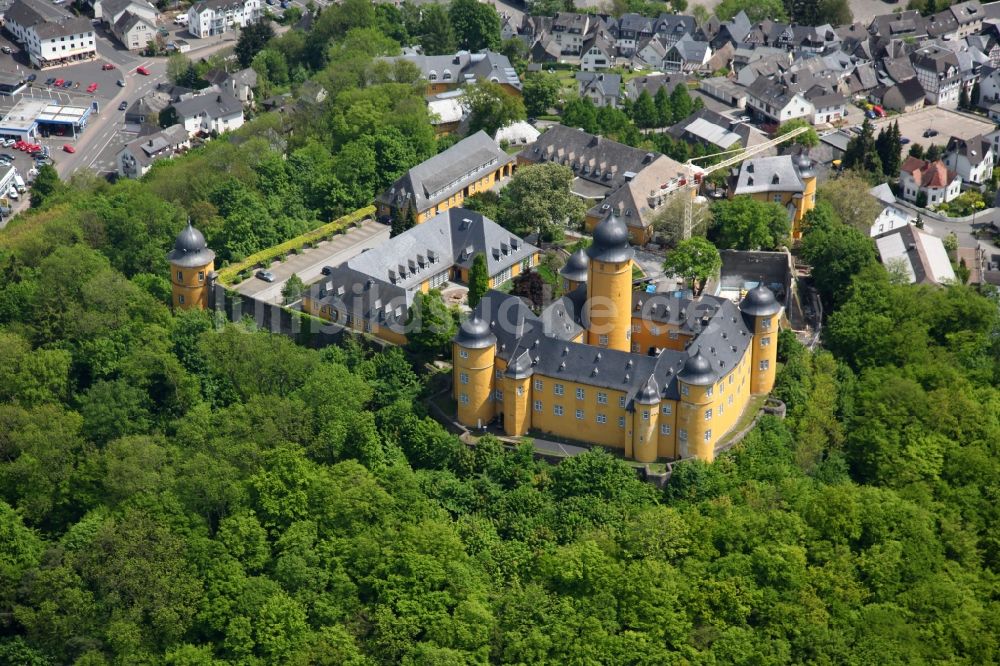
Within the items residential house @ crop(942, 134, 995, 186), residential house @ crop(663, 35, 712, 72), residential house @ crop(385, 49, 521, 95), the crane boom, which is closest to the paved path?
the crane boom

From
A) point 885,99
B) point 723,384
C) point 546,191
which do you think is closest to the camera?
point 723,384

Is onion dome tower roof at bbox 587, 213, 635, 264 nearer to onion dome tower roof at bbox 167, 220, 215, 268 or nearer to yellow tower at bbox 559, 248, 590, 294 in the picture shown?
yellow tower at bbox 559, 248, 590, 294

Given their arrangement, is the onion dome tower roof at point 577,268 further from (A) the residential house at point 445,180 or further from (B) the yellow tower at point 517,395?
(A) the residential house at point 445,180

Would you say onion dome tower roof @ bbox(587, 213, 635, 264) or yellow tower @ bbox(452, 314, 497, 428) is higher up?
onion dome tower roof @ bbox(587, 213, 635, 264)

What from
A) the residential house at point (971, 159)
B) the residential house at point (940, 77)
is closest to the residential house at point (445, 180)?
the residential house at point (971, 159)

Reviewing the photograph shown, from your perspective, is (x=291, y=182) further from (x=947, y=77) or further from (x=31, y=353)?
(x=947, y=77)

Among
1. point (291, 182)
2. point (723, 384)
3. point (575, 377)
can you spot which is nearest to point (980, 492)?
point (723, 384)
